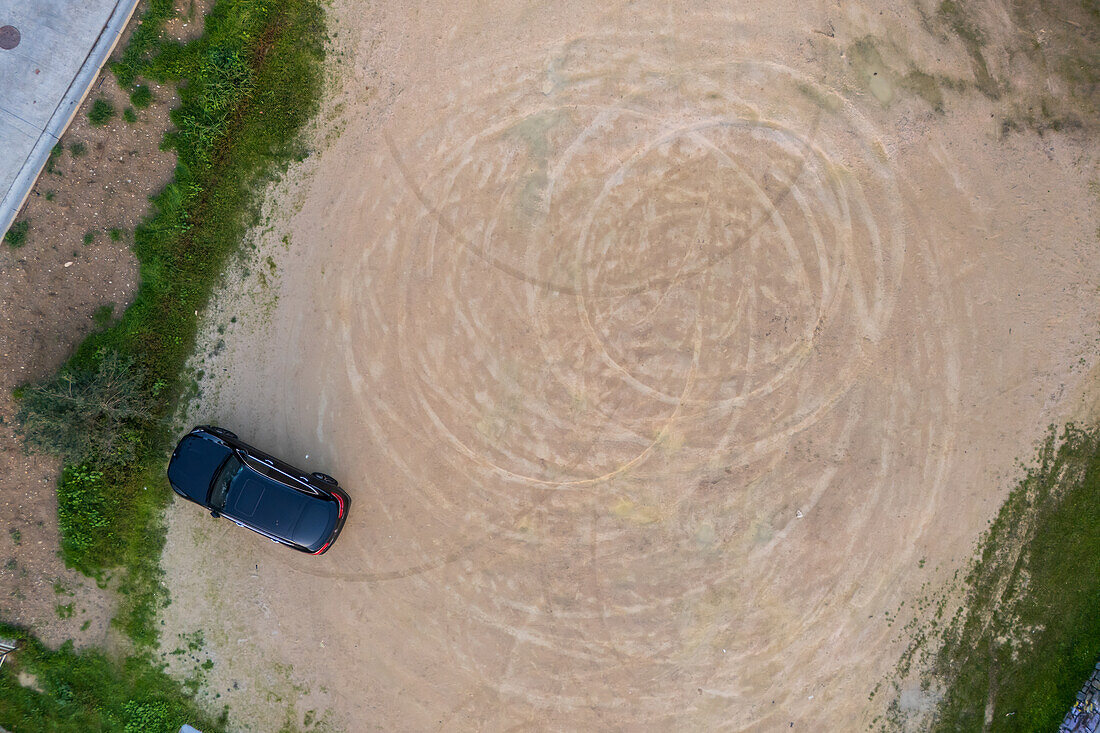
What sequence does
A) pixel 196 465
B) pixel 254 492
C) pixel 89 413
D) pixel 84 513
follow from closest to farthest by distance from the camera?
pixel 254 492 → pixel 196 465 → pixel 89 413 → pixel 84 513

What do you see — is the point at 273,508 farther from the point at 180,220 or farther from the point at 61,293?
the point at 61,293

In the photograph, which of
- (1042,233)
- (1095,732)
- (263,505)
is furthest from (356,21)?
(1095,732)

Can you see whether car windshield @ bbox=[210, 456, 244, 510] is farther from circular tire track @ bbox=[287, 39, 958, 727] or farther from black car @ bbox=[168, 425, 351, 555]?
circular tire track @ bbox=[287, 39, 958, 727]

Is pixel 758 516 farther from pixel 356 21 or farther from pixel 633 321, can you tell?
pixel 356 21

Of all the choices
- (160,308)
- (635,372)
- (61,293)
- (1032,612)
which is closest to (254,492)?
(160,308)

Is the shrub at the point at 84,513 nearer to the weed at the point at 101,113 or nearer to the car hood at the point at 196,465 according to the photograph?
the car hood at the point at 196,465
